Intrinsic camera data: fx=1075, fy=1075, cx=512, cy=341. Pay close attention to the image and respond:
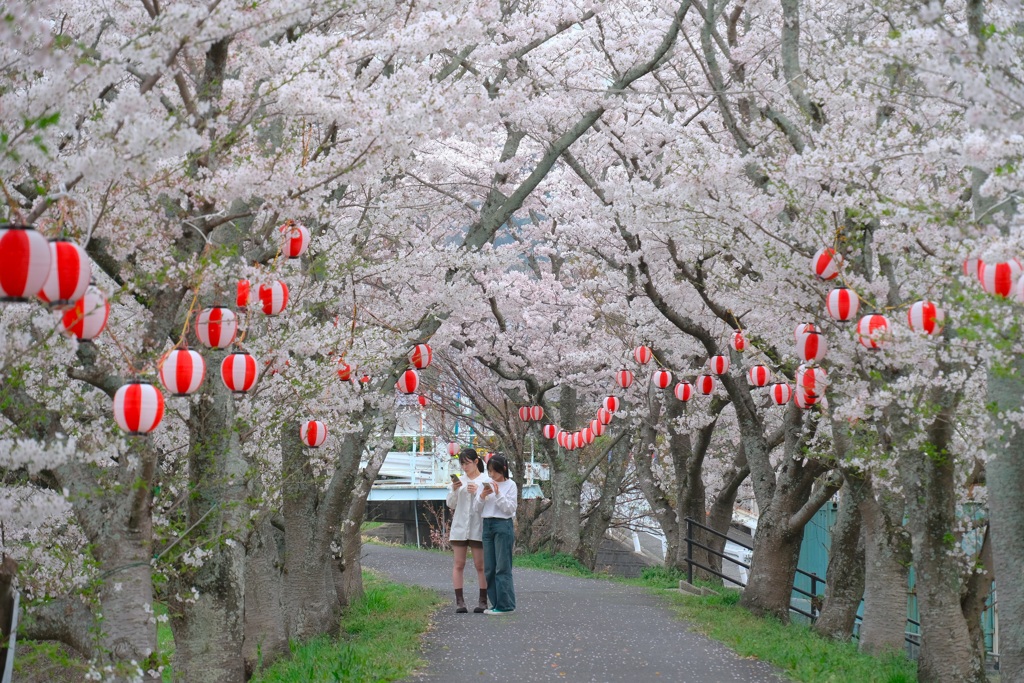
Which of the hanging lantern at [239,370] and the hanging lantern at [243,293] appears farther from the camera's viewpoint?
the hanging lantern at [243,293]

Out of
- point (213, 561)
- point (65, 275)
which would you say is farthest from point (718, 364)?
point (65, 275)

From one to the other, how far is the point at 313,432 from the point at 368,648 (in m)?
1.90

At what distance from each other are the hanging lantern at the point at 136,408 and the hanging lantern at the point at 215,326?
1002 mm

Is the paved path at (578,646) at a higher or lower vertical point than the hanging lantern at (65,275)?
lower

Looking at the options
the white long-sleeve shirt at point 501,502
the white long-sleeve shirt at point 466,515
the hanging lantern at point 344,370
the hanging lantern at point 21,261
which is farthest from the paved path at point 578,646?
the hanging lantern at point 21,261

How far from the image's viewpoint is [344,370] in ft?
30.5

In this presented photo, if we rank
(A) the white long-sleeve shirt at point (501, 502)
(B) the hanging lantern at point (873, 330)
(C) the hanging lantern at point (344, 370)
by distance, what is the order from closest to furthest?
(B) the hanging lantern at point (873, 330)
(C) the hanging lantern at point (344, 370)
(A) the white long-sleeve shirt at point (501, 502)

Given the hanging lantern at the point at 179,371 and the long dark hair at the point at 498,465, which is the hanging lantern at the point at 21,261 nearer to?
the hanging lantern at the point at 179,371

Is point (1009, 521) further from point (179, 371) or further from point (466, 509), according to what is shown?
point (466, 509)

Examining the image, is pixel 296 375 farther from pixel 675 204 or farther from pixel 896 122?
pixel 896 122

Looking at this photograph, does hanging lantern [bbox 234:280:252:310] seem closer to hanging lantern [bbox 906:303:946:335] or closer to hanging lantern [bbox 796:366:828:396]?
hanging lantern [bbox 906:303:946:335]

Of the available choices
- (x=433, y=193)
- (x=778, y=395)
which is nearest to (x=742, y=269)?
(x=778, y=395)

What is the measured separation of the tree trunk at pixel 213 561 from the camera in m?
6.38

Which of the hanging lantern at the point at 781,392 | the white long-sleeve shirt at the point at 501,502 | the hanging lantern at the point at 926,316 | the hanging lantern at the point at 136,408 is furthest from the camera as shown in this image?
the hanging lantern at the point at 781,392
